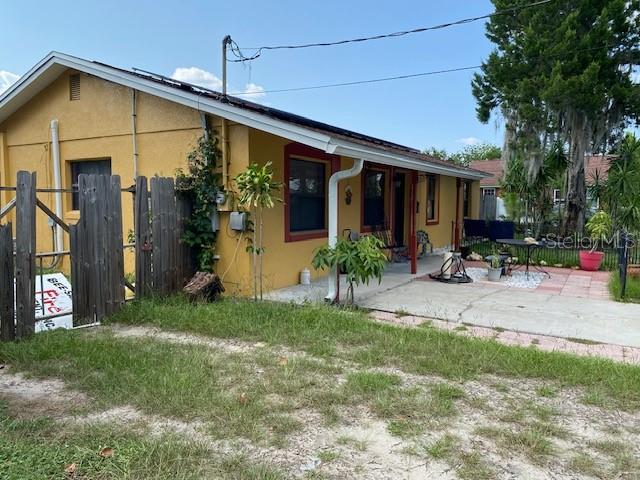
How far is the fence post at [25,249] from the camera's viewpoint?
4.60 m

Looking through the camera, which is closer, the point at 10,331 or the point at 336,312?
the point at 10,331

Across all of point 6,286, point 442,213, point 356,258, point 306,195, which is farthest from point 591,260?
point 6,286

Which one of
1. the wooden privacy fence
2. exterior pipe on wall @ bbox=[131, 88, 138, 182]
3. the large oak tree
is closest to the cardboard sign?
the wooden privacy fence

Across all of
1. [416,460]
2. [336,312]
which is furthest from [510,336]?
[416,460]

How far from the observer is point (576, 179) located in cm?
1504

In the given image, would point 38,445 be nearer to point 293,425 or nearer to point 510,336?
point 293,425

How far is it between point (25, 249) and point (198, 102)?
298 cm

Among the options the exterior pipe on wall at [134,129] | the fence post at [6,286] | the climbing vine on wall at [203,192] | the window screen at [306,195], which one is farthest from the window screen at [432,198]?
the fence post at [6,286]

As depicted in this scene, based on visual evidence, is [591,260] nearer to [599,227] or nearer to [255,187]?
[599,227]

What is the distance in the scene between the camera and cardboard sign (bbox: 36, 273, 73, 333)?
5223mm

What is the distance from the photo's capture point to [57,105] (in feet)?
28.1

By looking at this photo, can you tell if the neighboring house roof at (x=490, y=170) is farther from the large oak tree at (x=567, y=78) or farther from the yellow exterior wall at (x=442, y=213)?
the yellow exterior wall at (x=442, y=213)

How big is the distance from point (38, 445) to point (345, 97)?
18.2 m

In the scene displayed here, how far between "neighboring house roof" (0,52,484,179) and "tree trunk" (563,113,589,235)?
7.46 metres
